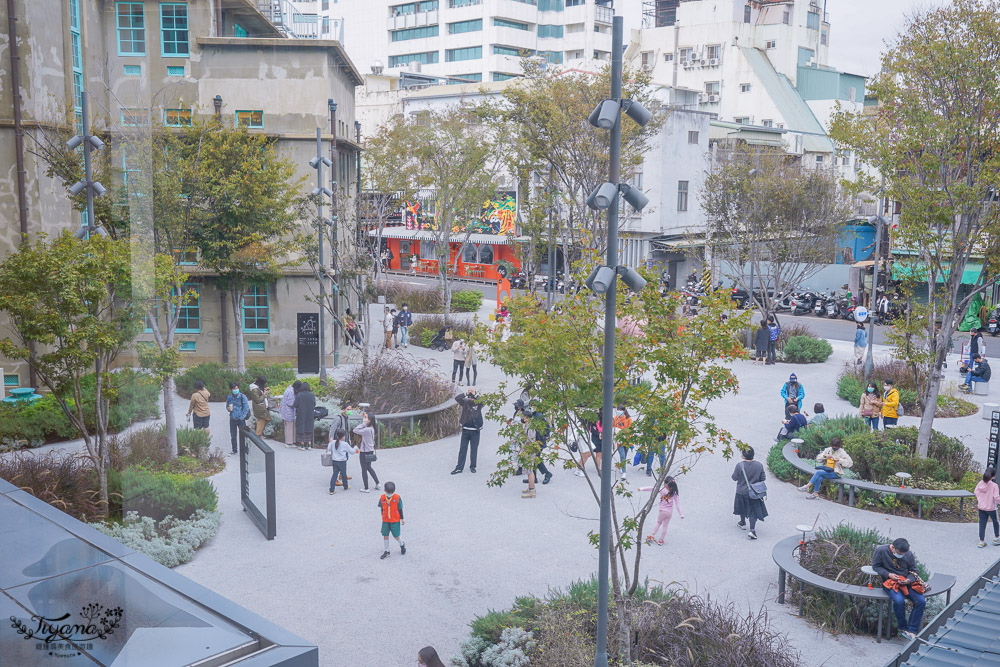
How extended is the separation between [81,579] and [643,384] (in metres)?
6.14

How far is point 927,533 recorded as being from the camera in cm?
1387

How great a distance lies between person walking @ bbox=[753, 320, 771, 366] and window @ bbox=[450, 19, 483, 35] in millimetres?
52301

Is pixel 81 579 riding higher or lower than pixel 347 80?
lower

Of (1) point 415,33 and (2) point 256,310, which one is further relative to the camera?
(1) point 415,33

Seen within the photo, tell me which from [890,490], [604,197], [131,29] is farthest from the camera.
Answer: [890,490]

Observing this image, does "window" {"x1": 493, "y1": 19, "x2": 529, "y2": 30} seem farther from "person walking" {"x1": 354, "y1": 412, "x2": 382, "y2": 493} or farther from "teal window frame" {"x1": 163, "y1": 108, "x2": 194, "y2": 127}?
"person walking" {"x1": 354, "y1": 412, "x2": 382, "y2": 493}

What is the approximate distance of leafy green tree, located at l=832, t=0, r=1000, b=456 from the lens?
1591 cm

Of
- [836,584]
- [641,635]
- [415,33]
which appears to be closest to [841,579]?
[836,584]

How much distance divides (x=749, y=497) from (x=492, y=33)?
65.0m

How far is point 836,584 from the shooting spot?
10.7m

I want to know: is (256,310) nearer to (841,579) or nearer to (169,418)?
(169,418)

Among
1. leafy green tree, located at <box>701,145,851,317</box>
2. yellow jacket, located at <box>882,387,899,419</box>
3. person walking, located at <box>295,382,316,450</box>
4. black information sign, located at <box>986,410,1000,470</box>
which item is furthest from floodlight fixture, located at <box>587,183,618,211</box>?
leafy green tree, located at <box>701,145,851,317</box>

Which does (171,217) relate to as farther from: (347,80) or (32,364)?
(347,80)

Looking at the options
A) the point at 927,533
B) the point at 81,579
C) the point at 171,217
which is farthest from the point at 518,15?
the point at 81,579
